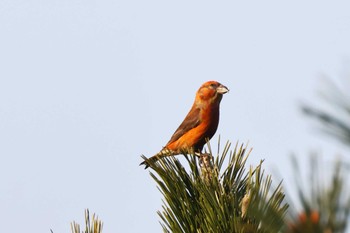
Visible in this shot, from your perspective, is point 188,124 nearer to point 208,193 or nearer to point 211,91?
point 211,91

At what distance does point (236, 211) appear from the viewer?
267 centimetres

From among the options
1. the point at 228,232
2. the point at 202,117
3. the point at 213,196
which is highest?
the point at 202,117

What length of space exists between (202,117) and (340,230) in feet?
22.0

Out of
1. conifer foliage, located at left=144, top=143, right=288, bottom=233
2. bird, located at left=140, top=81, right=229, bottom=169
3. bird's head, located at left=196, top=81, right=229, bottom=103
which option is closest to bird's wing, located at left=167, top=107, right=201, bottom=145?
bird, located at left=140, top=81, right=229, bottom=169

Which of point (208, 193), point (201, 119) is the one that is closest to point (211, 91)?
point (201, 119)

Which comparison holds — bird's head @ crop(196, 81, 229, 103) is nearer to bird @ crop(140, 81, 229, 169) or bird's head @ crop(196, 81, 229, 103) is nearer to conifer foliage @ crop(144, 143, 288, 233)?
bird @ crop(140, 81, 229, 169)

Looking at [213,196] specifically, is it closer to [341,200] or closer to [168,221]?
[168,221]

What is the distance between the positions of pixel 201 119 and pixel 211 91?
573 millimetres

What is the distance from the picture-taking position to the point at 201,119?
7562 millimetres

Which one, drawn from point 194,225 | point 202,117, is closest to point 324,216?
point 194,225

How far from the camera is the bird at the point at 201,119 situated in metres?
7.32

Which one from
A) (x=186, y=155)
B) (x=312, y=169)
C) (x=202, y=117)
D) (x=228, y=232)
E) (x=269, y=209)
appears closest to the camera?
(x=312, y=169)

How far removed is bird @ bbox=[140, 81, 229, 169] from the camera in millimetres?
7316

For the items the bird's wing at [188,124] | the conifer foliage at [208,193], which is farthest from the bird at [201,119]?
the conifer foliage at [208,193]
